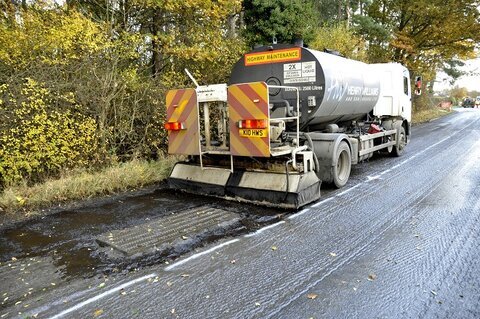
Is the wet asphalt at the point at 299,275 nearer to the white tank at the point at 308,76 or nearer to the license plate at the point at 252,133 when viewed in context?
the license plate at the point at 252,133

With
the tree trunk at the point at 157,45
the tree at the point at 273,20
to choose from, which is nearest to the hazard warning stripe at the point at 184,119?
the tree trunk at the point at 157,45

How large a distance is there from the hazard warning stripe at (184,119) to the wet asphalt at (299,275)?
1.51 meters

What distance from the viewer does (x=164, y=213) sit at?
6.08 meters

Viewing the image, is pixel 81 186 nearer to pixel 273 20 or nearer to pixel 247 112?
pixel 247 112

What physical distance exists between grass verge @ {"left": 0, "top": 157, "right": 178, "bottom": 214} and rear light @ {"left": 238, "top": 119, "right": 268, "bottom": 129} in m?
2.84

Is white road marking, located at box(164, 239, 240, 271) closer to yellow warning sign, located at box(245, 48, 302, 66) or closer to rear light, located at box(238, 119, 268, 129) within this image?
rear light, located at box(238, 119, 268, 129)

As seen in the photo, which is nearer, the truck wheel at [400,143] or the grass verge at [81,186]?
the grass verge at [81,186]

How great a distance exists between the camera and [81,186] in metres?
7.04

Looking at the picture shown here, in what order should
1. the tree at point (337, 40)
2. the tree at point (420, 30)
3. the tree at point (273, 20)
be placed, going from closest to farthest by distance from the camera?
the tree at point (273, 20), the tree at point (337, 40), the tree at point (420, 30)

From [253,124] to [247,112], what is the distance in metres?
0.24

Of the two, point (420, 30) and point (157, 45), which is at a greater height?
point (420, 30)

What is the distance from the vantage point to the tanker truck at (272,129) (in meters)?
6.23

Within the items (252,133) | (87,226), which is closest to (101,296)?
(87,226)

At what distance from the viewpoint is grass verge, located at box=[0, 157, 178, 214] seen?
6.40 m
